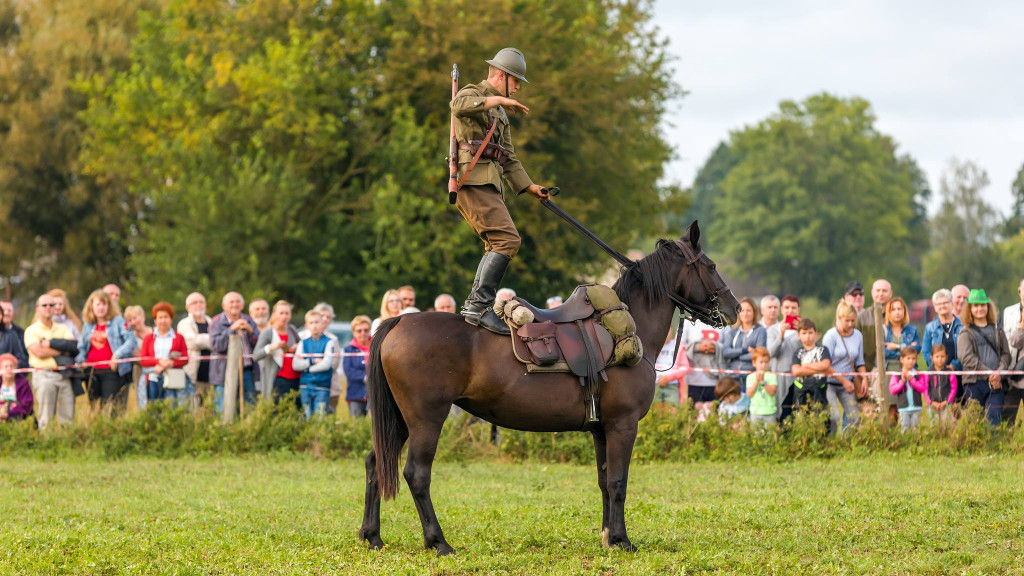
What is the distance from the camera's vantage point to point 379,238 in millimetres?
32156

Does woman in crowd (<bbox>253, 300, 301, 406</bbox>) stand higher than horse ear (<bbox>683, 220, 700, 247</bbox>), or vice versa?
horse ear (<bbox>683, 220, 700, 247</bbox>)

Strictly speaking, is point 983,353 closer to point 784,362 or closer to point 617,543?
point 784,362

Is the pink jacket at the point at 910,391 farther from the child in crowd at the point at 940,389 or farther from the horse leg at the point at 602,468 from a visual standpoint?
the horse leg at the point at 602,468

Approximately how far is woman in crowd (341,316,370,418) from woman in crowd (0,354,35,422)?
436 centimetres

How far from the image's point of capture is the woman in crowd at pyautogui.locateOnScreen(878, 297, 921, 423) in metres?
15.2

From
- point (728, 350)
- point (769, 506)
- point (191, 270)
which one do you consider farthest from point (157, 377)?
point (191, 270)

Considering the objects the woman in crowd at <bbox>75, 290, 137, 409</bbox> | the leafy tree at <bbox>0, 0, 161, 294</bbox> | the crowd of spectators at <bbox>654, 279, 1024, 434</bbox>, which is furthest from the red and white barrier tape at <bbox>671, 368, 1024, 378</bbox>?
the leafy tree at <bbox>0, 0, 161, 294</bbox>

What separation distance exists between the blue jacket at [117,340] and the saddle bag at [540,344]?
9.51 m

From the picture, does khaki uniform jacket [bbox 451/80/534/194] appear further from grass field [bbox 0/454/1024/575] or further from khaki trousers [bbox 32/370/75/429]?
khaki trousers [bbox 32/370/75/429]

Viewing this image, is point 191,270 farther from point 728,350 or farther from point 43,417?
point 728,350

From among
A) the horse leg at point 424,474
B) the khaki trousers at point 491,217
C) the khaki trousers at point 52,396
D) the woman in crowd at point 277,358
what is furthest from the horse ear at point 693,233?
the khaki trousers at point 52,396

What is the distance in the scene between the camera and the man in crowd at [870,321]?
15.3 metres

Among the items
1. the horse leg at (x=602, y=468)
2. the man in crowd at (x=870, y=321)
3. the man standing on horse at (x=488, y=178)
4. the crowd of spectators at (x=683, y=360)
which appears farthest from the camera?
the man in crowd at (x=870, y=321)

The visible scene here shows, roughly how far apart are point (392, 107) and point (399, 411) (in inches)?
995
